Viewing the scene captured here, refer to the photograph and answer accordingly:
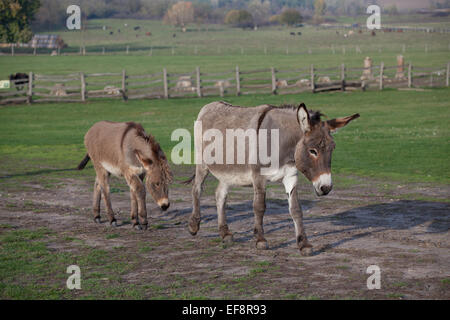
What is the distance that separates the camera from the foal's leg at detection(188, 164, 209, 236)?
10.4 metres

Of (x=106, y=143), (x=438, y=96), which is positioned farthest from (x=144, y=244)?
(x=438, y=96)

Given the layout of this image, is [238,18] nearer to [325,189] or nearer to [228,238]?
[228,238]

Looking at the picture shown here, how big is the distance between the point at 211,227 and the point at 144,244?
162 cm

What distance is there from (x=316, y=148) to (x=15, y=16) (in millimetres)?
71441

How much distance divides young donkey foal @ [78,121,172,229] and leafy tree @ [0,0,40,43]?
215 ft

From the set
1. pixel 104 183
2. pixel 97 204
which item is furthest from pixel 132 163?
pixel 97 204

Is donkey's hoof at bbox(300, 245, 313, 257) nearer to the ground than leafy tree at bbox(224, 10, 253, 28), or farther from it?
nearer to the ground

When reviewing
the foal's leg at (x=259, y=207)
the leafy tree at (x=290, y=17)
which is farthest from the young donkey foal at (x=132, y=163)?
the leafy tree at (x=290, y=17)

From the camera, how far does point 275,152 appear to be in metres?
9.30

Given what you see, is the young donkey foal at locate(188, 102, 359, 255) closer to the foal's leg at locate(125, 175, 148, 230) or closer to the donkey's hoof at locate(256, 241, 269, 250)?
the donkey's hoof at locate(256, 241, 269, 250)

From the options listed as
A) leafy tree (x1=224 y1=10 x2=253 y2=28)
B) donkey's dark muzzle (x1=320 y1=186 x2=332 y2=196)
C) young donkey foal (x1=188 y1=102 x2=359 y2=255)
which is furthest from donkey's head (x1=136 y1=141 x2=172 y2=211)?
leafy tree (x1=224 y1=10 x2=253 y2=28)

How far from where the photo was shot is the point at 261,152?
9.37 m

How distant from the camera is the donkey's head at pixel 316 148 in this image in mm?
8812
